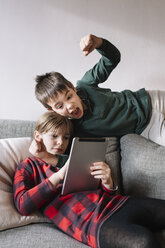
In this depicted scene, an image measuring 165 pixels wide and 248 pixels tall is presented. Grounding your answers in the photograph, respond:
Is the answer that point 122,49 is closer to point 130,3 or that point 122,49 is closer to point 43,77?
point 130,3

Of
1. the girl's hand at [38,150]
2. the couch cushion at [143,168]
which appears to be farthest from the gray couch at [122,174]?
the girl's hand at [38,150]

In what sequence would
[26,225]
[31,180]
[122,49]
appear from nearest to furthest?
1. [26,225]
2. [31,180]
3. [122,49]

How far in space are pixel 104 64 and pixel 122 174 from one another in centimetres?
62

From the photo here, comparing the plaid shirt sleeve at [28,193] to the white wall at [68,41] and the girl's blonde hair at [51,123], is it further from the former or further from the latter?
the white wall at [68,41]

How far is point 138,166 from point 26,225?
0.60 metres

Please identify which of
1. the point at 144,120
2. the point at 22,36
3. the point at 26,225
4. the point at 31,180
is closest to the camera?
the point at 26,225

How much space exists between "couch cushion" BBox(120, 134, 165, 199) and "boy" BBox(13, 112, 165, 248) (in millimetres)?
149

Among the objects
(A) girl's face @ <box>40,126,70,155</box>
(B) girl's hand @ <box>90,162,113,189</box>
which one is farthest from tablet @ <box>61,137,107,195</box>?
(A) girl's face @ <box>40,126,70,155</box>

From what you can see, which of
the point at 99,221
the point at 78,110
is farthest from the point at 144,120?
the point at 99,221

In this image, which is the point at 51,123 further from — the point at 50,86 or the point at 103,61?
the point at 103,61

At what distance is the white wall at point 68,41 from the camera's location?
1639 millimetres

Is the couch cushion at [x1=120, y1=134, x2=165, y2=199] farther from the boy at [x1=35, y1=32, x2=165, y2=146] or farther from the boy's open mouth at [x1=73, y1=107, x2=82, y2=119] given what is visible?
the boy's open mouth at [x1=73, y1=107, x2=82, y2=119]

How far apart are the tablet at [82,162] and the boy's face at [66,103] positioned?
0.26 meters

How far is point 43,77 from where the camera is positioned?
1370 mm
